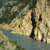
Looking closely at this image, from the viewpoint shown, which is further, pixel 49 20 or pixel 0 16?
pixel 0 16

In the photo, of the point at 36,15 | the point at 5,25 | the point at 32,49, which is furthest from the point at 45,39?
the point at 5,25

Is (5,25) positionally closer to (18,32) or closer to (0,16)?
(0,16)

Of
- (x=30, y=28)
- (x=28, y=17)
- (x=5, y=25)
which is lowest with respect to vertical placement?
(x=5, y=25)

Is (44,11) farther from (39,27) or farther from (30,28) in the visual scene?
(30,28)

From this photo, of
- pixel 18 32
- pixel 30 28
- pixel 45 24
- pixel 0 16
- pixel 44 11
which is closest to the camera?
pixel 45 24

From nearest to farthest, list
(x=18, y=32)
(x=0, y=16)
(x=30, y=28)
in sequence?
(x=30, y=28) → (x=18, y=32) → (x=0, y=16)

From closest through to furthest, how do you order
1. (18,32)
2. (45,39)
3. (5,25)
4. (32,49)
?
(32,49) → (45,39) → (18,32) → (5,25)

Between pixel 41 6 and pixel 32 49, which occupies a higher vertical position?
pixel 41 6

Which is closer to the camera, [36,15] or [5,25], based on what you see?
[36,15]

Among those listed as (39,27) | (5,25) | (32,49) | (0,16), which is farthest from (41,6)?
(0,16)
